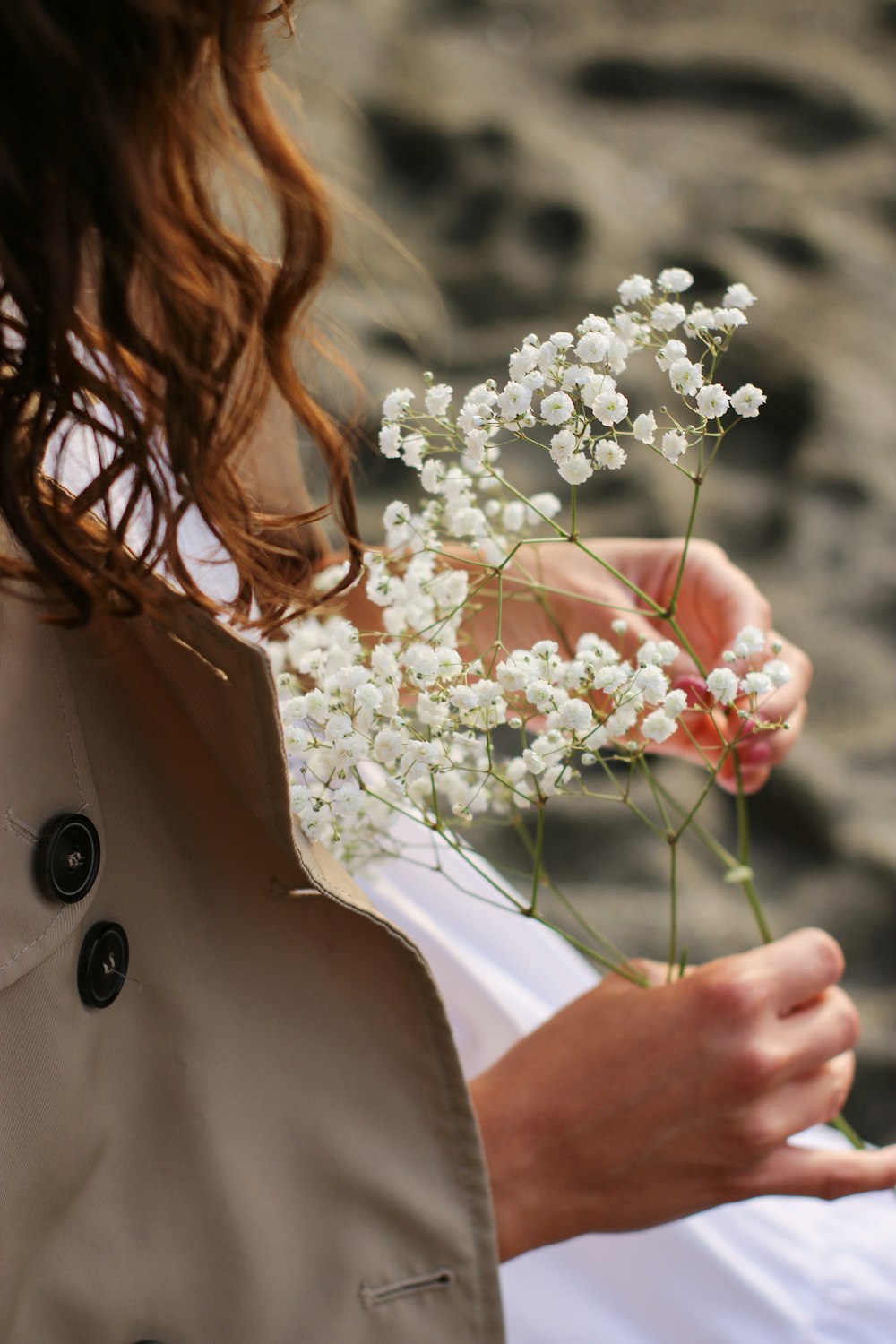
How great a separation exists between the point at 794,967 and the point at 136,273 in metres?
0.52

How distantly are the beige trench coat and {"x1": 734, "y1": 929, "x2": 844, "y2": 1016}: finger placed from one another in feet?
0.61

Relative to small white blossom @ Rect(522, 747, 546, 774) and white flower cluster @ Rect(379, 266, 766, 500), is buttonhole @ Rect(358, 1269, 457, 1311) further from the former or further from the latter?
white flower cluster @ Rect(379, 266, 766, 500)

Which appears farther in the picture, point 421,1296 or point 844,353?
point 844,353

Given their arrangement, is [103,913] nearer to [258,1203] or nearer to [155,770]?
[155,770]

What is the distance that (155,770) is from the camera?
632 mm

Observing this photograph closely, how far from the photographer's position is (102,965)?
1.91ft

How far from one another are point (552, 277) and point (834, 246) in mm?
490

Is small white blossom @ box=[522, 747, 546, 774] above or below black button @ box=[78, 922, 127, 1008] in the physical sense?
Result: above

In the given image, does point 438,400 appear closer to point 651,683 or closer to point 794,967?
point 651,683

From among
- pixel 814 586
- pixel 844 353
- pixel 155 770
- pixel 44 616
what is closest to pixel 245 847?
pixel 155 770

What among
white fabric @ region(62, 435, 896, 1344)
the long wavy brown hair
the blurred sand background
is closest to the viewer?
the long wavy brown hair

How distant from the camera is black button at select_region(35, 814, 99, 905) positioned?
55 cm

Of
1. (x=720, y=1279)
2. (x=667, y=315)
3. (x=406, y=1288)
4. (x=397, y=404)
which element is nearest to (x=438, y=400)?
(x=397, y=404)

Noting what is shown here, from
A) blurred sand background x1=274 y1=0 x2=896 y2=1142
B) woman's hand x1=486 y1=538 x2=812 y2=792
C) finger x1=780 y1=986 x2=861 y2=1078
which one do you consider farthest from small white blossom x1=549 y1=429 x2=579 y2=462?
blurred sand background x1=274 y1=0 x2=896 y2=1142
